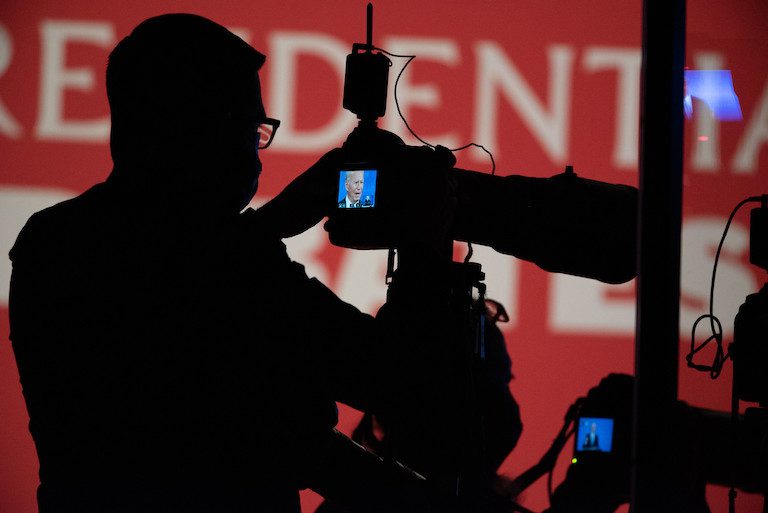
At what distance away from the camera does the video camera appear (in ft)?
2.70

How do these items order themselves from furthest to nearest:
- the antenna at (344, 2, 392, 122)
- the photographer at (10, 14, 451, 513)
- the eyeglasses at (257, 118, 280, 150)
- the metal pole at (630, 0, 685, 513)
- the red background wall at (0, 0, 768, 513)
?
the red background wall at (0, 0, 768, 513), the antenna at (344, 2, 392, 122), the eyeglasses at (257, 118, 280, 150), the photographer at (10, 14, 451, 513), the metal pole at (630, 0, 685, 513)

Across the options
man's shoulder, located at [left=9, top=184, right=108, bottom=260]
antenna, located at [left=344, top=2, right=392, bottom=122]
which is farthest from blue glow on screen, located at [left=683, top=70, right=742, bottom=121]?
man's shoulder, located at [left=9, top=184, right=108, bottom=260]

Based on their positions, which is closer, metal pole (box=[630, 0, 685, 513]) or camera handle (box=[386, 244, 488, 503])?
metal pole (box=[630, 0, 685, 513])

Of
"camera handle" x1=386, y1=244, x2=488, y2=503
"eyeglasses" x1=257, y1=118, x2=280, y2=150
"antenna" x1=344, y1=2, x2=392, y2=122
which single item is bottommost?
"camera handle" x1=386, y1=244, x2=488, y2=503

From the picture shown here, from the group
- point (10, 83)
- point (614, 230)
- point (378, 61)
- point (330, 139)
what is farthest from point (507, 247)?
point (10, 83)

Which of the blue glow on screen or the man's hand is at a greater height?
the blue glow on screen

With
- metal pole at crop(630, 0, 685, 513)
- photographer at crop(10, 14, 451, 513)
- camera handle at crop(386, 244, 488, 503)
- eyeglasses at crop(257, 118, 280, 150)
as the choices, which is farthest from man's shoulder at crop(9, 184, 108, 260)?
metal pole at crop(630, 0, 685, 513)

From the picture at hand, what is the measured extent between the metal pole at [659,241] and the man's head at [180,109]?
0.46 m

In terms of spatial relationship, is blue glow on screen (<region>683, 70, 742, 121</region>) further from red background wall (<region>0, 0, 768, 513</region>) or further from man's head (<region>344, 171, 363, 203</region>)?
red background wall (<region>0, 0, 768, 513</region>)

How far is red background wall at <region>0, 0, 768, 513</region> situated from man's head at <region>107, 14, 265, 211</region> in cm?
153

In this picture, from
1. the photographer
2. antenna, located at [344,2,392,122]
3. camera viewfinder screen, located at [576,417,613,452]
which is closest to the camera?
the photographer

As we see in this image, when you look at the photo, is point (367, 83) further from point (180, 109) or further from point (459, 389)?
point (459, 389)

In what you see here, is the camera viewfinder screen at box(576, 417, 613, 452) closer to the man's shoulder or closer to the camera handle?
the camera handle

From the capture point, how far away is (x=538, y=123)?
2.29m
